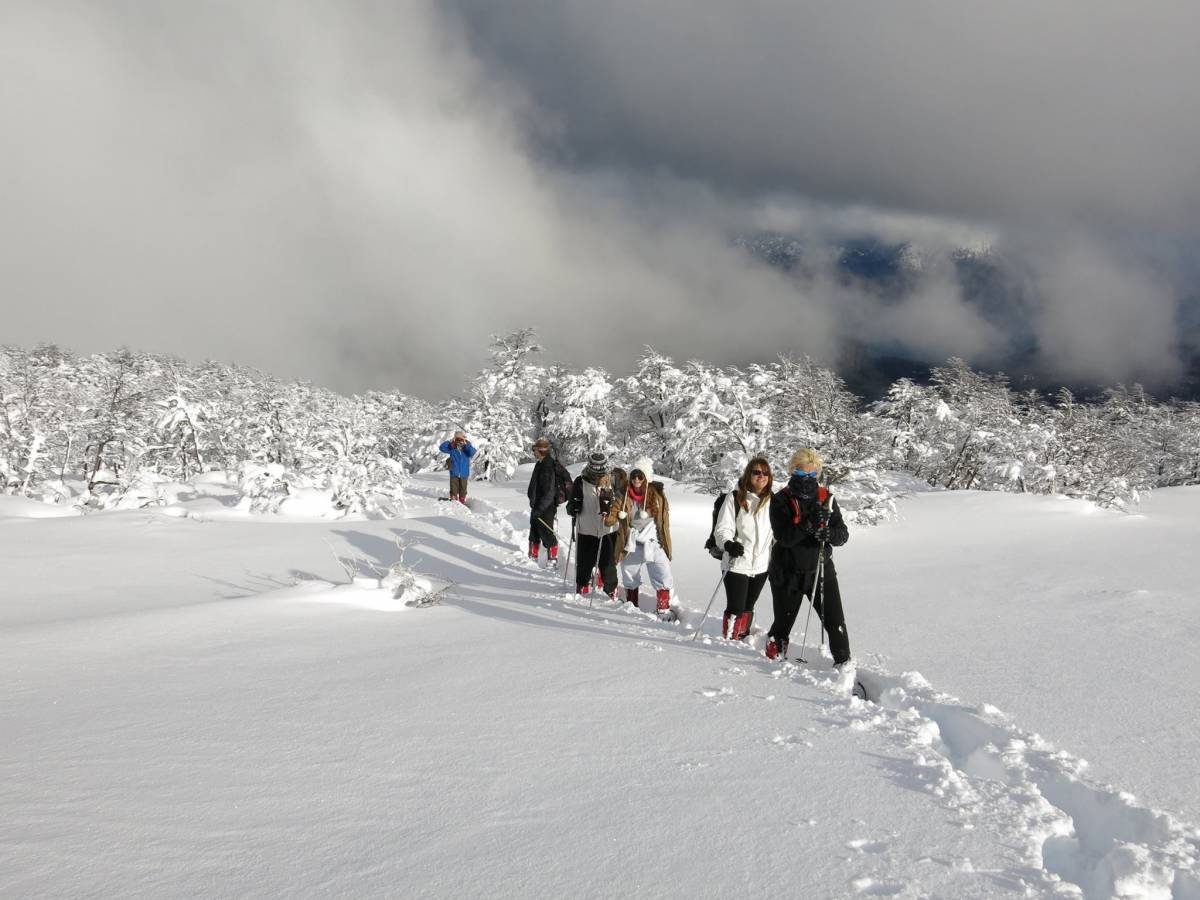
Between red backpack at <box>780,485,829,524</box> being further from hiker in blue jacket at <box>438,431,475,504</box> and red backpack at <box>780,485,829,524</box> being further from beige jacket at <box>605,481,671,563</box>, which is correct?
hiker in blue jacket at <box>438,431,475,504</box>

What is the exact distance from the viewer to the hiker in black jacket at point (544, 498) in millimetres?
10062

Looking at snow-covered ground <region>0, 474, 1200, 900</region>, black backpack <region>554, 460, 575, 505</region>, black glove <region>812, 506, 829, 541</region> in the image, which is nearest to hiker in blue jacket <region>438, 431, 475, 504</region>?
black backpack <region>554, 460, 575, 505</region>

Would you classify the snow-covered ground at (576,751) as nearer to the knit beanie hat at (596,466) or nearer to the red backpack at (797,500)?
the red backpack at (797,500)

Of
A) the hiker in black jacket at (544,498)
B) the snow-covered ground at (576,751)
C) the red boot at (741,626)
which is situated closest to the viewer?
the snow-covered ground at (576,751)

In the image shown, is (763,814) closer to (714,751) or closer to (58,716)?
(714,751)

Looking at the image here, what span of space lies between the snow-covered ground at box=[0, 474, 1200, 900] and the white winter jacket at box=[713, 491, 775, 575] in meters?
0.74

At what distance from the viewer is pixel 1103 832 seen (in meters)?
2.47

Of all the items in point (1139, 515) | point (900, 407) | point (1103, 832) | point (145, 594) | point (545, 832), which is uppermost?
point (900, 407)

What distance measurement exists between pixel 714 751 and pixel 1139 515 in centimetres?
1591

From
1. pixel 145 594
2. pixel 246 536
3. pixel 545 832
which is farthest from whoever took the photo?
pixel 246 536

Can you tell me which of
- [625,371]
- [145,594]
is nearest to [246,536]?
[145,594]

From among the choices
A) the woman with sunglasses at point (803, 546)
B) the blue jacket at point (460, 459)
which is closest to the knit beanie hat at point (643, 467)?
the woman with sunglasses at point (803, 546)

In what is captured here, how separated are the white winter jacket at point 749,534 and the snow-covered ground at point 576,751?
743 millimetres

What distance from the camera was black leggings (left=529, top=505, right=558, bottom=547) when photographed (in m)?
10.2
